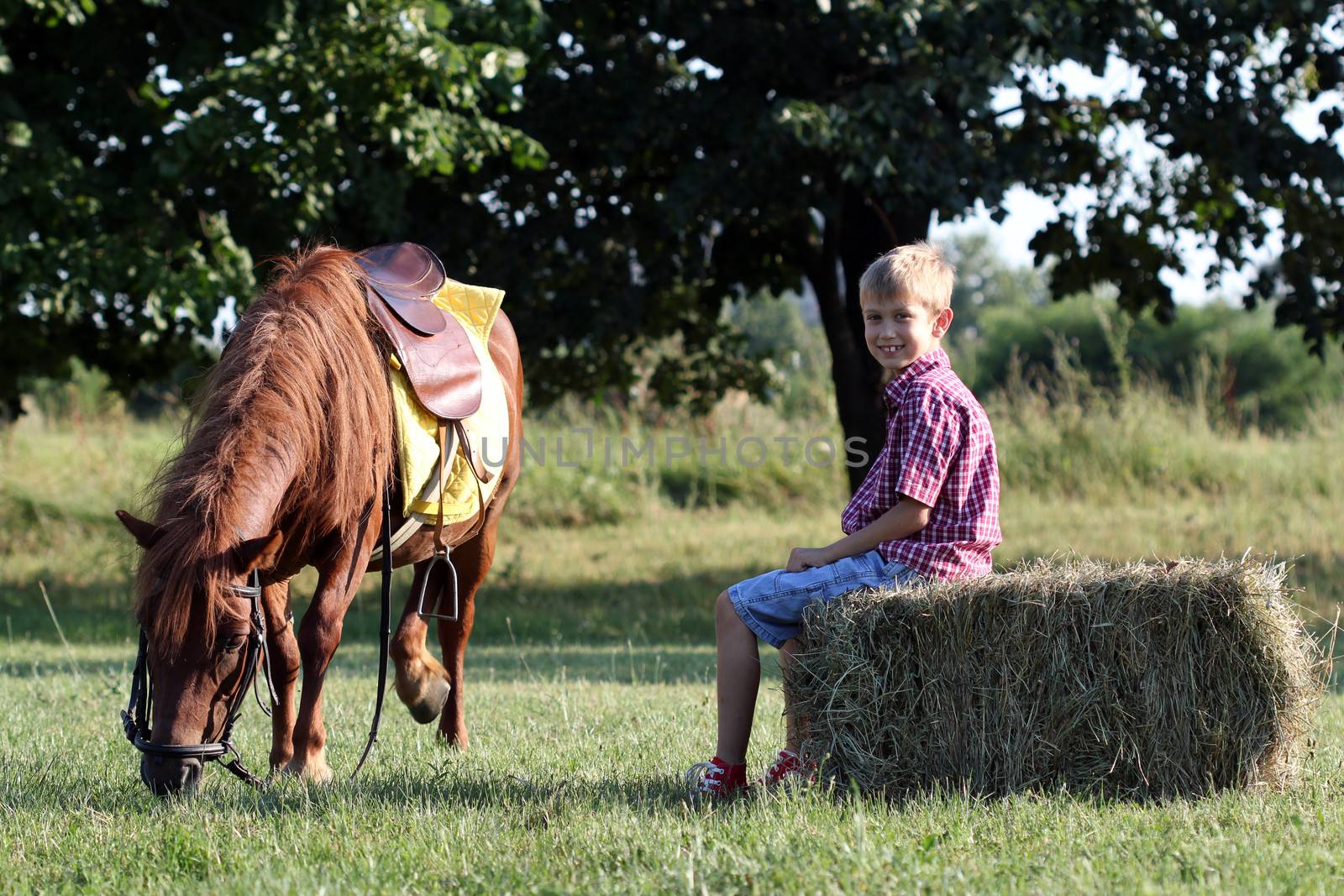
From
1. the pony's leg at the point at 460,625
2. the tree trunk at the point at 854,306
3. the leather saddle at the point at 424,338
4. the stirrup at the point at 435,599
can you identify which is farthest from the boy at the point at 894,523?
the tree trunk at the point at 854,306

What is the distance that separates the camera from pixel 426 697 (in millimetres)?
4910

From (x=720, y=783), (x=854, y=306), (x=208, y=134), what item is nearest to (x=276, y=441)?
(x=720, y=783)

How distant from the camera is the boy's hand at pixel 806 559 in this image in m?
3.56

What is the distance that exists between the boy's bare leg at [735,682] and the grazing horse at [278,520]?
1285mm

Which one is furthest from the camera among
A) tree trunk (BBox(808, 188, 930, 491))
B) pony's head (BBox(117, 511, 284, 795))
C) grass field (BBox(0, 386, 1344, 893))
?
tree trunk (BBox(808, 188, 930, 491))

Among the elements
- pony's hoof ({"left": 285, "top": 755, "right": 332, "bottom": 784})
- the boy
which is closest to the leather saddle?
pony's hoof ({"left": 285, "top": 755, "right": 332, "bottom": 784})

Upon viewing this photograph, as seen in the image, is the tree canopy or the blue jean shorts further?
the tree canopy

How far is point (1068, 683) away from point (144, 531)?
8.39 ft

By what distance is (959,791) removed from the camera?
11.1ft

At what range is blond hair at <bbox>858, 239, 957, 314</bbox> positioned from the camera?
357 cm

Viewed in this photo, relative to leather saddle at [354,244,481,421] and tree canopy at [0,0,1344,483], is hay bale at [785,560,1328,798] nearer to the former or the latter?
leather saddle at [354,244,481,421]

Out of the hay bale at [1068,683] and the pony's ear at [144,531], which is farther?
the hay bale at [1068,683]

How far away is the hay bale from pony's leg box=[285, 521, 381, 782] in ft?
5.18

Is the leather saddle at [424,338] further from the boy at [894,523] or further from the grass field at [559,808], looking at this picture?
the boy at [894,523]
